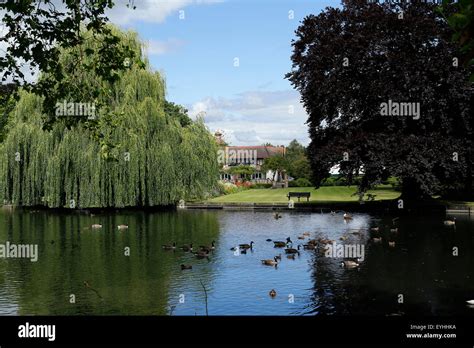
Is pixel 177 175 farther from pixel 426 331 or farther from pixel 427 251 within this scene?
pixel 426 331

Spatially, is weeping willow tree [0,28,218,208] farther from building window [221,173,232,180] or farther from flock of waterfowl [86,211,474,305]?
building window [221,173,232,180]

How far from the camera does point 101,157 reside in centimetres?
3544

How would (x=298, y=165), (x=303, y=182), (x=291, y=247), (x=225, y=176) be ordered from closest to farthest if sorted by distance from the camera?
(x=291, y=247), (x=303, y=182), (x=298, y=165), (x=225, y=176)

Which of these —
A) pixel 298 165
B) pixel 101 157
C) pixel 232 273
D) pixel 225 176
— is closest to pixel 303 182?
pixel 298 165

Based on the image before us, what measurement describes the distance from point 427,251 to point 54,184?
79.5 ft

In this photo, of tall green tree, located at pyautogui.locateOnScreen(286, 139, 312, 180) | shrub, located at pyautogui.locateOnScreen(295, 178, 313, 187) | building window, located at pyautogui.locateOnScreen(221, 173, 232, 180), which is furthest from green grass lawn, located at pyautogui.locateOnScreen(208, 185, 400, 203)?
building window, located at pyautogui.locateOnScreen(221, 173, 232, 180)

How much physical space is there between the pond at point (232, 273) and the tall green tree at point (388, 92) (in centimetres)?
584

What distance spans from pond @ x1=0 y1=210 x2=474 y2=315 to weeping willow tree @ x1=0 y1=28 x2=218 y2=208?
21.4 ft

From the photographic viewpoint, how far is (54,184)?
36.6 metres

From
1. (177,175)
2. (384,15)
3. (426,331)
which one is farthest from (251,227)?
(426,331)

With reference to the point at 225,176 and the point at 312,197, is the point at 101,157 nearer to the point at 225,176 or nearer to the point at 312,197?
the point at 312,197

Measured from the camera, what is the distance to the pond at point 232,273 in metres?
13.8

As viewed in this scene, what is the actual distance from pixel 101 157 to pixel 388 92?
18.1 metres

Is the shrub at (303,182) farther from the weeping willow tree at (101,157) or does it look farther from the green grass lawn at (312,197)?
the weeping willow tree at (101,157)
